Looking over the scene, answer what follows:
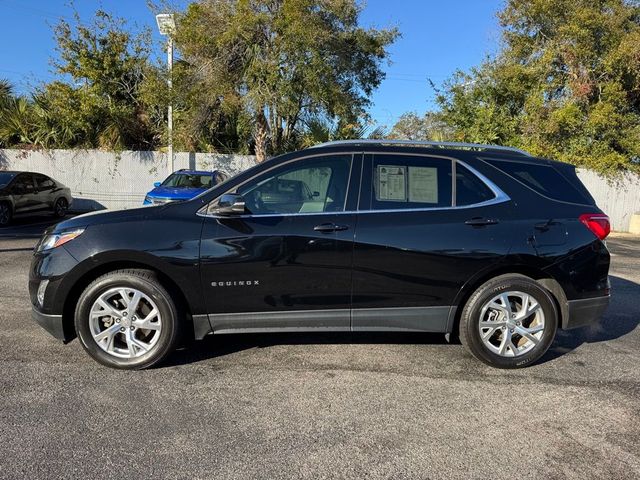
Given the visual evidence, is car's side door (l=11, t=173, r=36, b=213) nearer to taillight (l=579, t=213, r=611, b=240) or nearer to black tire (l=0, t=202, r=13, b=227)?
black tire (l=0, t=202, r=13, b=227)

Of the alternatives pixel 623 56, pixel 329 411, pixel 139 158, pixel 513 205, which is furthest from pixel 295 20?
pixel 329 411

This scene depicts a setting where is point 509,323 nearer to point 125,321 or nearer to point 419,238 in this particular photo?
point 419,238

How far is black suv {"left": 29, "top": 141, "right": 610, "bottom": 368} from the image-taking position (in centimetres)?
398

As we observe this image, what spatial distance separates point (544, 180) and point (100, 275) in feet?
12.6

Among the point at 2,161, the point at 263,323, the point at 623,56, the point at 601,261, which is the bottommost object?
the point at 263,323

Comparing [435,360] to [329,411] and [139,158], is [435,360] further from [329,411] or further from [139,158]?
[139,158]

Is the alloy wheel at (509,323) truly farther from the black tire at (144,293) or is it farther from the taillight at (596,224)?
the black tire at (144,293)

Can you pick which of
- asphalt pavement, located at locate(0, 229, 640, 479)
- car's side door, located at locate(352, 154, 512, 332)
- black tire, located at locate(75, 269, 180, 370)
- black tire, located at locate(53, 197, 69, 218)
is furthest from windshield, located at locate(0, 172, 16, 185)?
car's side door, located at locate(352, 154, 512, 332)

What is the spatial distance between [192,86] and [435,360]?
14967 mm

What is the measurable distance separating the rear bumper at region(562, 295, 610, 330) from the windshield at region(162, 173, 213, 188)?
10855 mm

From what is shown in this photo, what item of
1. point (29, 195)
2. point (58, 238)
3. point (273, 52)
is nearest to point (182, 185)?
point (29, 195)

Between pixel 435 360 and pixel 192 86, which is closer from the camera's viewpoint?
pixel 435 360

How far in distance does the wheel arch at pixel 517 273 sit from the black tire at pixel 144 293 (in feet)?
7.56

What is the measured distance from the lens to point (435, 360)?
445cm
